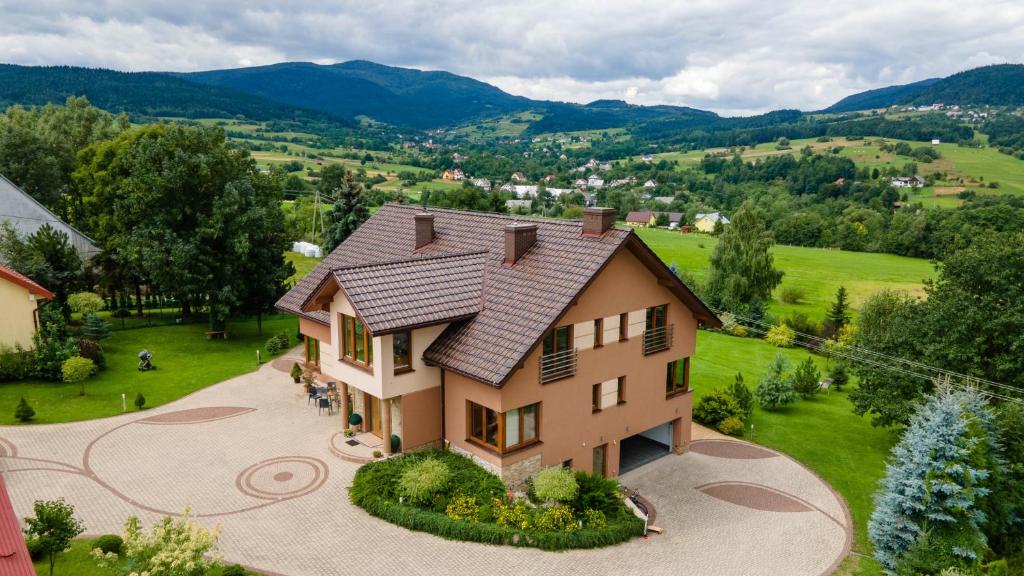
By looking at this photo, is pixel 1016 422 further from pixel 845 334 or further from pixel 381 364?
pixel 845 334

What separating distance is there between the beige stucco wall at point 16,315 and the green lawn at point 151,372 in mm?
2377

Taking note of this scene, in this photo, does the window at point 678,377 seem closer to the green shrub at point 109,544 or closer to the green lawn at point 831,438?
the green lawn at point 831,438

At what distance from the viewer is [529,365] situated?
67.1 ft

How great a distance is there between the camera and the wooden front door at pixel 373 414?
24391 mm

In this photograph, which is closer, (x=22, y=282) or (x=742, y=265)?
(x=22, y=282)

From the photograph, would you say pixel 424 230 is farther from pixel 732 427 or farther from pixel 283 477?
pixel 732 427

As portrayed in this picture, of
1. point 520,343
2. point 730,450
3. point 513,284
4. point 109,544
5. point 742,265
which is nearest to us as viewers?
point 109,544

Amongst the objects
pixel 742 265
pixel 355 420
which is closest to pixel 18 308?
pixel 355 420

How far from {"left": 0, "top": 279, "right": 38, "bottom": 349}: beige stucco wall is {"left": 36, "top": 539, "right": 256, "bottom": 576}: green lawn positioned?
64.0ft

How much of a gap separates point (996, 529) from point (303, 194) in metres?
105

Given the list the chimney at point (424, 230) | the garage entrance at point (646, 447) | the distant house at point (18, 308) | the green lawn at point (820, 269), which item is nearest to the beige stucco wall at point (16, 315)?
the distant house at point (18, 308)

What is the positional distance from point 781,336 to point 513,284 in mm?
36770

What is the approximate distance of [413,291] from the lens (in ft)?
72.8

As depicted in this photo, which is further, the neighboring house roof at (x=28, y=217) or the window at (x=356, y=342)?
the neighboring house roof at (x=28, y=217)
